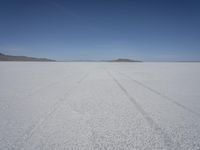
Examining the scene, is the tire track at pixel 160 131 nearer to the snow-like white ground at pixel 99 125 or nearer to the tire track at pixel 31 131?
the snow-like white ground at pixel 99 125

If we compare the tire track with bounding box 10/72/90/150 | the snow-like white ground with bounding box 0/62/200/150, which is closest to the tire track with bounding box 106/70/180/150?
the snow-like white ground with bounding box 0/62/200/150

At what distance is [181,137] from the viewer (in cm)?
227

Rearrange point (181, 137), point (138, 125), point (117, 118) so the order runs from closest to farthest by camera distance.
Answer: point (181, 137) → point (138, 125) → point (117, 118)

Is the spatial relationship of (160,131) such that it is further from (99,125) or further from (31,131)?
(31,131)

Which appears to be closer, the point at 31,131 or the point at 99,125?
the point at 31,131

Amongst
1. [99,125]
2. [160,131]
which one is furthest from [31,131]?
[160,131]

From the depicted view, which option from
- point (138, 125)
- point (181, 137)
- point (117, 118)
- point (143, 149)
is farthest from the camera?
point (117, 118)

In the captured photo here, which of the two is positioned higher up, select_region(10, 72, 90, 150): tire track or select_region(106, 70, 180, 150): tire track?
select_region(106, 70, 180, 150): tire track

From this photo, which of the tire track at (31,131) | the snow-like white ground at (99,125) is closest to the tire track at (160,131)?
the snow-like white ground at (99,125)

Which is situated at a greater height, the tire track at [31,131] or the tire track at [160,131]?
the tire track at [160,131]

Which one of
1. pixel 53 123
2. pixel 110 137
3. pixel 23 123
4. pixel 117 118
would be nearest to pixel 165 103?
pixel 117 118

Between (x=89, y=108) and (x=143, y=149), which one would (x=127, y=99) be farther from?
A: (x=143, y=149)

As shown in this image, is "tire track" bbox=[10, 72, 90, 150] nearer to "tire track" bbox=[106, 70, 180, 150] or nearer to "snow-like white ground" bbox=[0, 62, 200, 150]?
"snow-like white ground" bbox=[0, 62, 200, 150]

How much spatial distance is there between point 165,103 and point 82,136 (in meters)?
2.46
